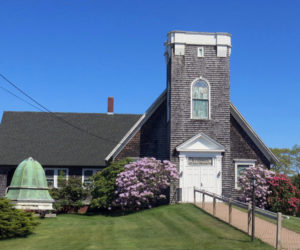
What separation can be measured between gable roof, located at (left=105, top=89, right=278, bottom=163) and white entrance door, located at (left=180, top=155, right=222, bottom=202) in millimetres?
2856

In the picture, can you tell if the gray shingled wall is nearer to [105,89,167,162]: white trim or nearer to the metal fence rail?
[105,89,167,162]: white trim

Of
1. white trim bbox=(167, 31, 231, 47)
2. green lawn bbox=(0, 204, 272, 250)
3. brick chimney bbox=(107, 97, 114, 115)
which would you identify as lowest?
green lawn bbox=(0, 204, 272, 250)

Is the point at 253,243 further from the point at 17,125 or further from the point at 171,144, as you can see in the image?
the point at 17,125

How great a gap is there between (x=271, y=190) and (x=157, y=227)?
9538mm

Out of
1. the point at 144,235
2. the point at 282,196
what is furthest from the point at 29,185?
the point at 282,196

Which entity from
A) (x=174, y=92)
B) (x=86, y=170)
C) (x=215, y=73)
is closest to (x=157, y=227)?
(x=174, y=92)

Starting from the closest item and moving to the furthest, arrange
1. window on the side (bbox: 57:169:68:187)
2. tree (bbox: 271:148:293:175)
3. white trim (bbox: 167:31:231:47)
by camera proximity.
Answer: white trim (bbox: 167:31:231:47), window on the side (bbox: 57:169:68:187), tree (bbox: 271:148:293:175)

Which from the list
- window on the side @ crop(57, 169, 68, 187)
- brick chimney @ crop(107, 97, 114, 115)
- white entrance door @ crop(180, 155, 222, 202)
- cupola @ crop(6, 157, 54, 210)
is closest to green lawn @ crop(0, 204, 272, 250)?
cupola @ crop(6, 157, 54, 210)

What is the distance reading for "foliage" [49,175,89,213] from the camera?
28.2 m

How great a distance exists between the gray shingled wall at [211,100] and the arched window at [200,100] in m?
0.31

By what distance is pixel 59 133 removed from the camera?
112 feet

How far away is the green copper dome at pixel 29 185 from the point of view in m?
22.1

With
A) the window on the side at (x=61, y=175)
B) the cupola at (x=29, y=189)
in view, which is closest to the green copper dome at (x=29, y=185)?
the cupola at (x=29, y=189)

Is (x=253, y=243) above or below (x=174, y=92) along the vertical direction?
below
